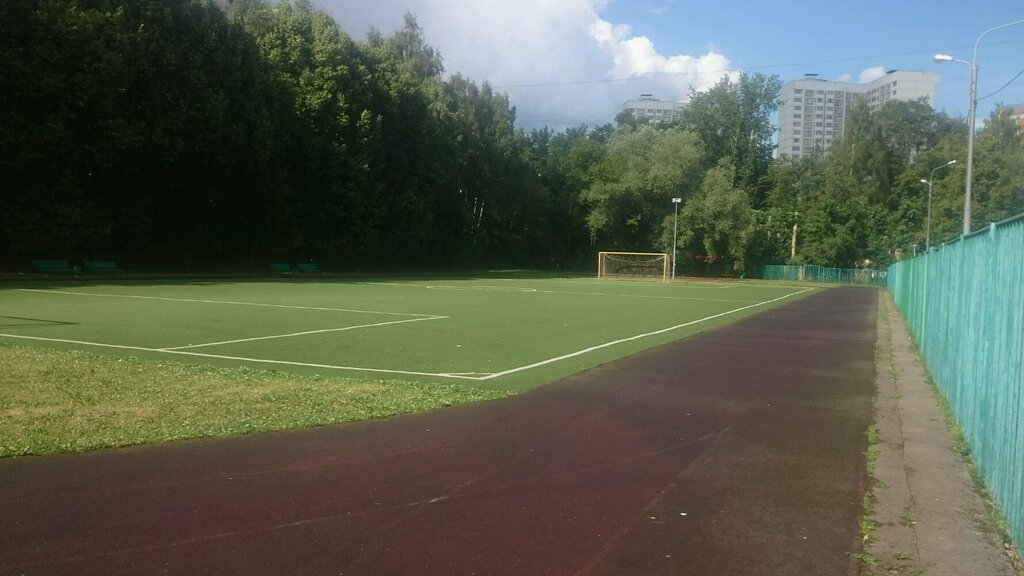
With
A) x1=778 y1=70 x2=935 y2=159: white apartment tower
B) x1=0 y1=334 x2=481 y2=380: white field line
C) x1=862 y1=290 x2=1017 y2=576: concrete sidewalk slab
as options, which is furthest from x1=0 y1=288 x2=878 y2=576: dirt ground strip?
x1=778 y1=70 x2=935 y2=159: white apartment tower

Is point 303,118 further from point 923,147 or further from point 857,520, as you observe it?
point 923,147

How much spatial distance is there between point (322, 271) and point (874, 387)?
4987 cm

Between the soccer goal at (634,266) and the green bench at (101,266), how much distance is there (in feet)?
119

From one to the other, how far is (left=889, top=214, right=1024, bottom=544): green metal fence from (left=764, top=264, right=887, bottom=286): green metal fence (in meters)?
65.4

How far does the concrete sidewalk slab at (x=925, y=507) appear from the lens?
5.14 m

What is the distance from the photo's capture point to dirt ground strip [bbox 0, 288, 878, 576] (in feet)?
16.2

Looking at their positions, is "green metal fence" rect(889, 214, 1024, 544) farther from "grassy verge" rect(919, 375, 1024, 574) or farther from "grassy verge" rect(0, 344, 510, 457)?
"grassy verge" rect(0, 344, 510, 457)

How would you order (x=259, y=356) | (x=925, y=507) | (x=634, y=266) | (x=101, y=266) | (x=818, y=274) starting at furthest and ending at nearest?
(x=818, y=274)
(x=634, y=266)
(x=101, y=266)
(x=259, y=356)
(x=925, y=507)

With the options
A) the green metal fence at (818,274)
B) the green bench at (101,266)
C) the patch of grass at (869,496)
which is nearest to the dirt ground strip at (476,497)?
the patch of grass at (869,496)

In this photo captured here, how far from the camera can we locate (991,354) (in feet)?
21.6

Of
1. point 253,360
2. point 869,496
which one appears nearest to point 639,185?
point 253,360

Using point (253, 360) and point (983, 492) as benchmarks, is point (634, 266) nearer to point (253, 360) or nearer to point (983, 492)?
point (253, 360)

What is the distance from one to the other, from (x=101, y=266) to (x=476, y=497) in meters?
41.9

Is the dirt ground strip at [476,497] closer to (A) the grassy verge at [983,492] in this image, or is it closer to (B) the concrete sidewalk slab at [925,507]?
(B) the concrete sidewalk slab at [925,507]
